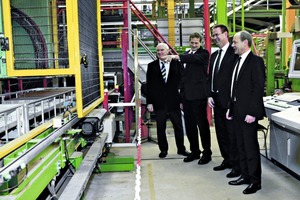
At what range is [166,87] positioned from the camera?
4582 millimetres

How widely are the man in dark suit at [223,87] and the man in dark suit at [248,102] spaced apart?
0.90 ft

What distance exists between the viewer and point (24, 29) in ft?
9.62

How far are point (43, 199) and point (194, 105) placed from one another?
2202 mm

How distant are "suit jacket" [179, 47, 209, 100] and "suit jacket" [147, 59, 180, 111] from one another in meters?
0.22

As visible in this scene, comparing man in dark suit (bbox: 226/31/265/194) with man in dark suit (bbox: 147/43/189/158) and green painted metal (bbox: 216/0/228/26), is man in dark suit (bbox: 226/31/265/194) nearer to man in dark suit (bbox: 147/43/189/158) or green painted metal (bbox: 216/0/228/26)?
man in dark suit (bbox: 147/43/189/158)

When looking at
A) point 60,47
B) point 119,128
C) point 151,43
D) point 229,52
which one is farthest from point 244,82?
point 151,43

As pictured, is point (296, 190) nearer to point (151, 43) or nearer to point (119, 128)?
point (119, 128)

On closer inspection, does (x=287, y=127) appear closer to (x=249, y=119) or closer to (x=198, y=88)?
(x=249, y=119)

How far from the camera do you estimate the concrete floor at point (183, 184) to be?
11.1 ft

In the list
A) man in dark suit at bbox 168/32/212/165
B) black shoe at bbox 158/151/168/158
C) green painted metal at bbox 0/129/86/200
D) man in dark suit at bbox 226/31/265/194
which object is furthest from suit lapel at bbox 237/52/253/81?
black shoe at bbox 158/151/168/158

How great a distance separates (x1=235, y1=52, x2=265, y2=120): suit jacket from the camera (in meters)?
3.20

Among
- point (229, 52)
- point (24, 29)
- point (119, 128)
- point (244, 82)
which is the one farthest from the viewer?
point (119, 128)

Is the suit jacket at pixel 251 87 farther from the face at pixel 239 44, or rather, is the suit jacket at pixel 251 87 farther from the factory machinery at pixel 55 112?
the factory machinery at pixel 55 112

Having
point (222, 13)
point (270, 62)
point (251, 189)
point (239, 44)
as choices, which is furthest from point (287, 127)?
point (222, 13)
